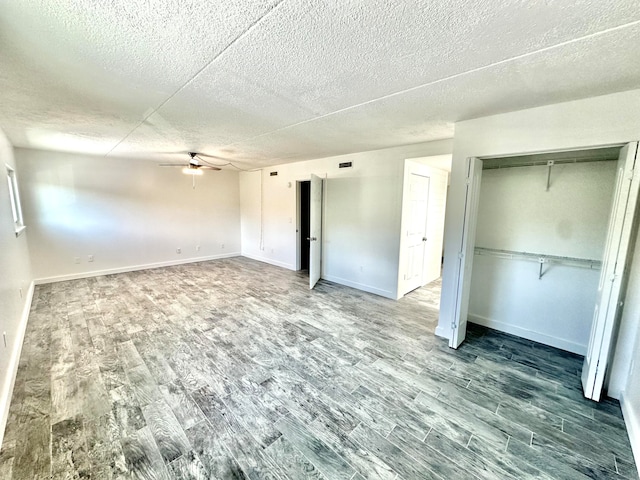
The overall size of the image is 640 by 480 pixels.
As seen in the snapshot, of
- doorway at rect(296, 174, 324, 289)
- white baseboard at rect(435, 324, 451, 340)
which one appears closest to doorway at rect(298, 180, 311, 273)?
doorway at rect(296, 174, 324, 289)

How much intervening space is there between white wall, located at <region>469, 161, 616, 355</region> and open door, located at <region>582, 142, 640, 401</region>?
0.73m

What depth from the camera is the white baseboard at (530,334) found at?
110 inches

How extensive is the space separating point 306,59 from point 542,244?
3.18m

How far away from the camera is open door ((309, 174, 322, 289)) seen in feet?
15.5

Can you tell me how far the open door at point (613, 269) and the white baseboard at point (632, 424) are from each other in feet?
0.48

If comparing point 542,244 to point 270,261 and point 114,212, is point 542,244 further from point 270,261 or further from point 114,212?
point 114,212

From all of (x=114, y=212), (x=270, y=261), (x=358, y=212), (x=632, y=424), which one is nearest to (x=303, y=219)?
(x=270, y=261)

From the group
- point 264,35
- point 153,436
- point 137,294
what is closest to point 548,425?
point 153,436

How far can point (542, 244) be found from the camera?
2947mm

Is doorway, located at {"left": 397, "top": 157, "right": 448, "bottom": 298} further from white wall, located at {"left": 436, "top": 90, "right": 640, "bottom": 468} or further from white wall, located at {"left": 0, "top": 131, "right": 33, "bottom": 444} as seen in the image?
white wall, located at {"left": 0, "top": 131, "right": 33, "bottom": 444}

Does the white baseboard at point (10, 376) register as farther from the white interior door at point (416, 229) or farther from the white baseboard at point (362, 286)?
the white interior door at point (416, 229)

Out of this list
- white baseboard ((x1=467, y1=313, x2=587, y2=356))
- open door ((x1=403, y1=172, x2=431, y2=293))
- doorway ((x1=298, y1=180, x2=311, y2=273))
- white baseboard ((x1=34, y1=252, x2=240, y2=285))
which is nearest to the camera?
white baseboard ((x1=467, y1=313, x2=587, y2=356))

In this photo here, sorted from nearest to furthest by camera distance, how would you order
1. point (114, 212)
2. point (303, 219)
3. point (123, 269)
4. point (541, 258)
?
point (541, 258)
point (114, 212)
point (123, 269)
point (303, 219)

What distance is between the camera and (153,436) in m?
1.73
